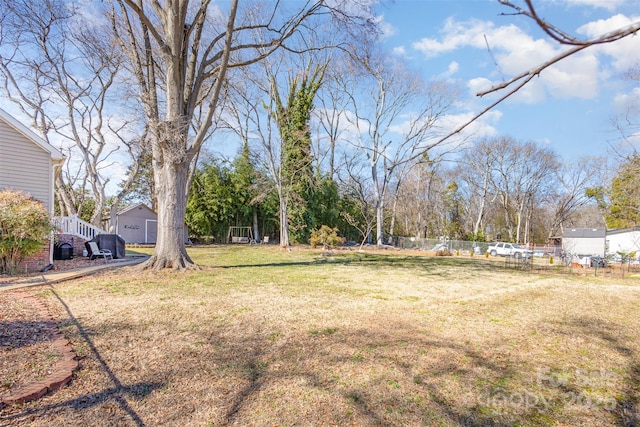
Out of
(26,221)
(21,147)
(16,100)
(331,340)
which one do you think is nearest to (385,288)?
(331,340)

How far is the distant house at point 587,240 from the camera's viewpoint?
80.8 ft

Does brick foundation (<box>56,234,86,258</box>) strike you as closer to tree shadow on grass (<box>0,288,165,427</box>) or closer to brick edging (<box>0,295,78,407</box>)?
brick edging (<box>0,295,78,407</box>)

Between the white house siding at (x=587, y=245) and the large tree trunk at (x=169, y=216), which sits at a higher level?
the large tree trunk at (x=169, y=216)

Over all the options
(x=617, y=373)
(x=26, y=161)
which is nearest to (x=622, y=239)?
(x=617, y=373)

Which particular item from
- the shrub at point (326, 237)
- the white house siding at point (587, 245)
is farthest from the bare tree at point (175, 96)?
the white house siding at point (587, 245)

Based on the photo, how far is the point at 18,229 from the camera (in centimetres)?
708

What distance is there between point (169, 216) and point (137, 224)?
690 inches

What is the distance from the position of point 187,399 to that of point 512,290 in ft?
24.3

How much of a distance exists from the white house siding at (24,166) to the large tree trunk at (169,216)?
14.1 ft

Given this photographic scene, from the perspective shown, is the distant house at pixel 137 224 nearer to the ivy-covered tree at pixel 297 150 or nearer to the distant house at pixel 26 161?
the ivy-covered tree at pixel 297 150

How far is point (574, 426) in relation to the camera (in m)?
2.20

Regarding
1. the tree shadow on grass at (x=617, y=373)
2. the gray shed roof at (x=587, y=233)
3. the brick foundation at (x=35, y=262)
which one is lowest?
the tree shadow on grass at (x=617, y=373)

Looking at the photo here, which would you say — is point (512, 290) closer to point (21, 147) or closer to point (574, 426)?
point (574, 426)

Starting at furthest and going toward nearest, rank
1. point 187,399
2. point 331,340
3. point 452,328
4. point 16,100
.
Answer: point 16,100
point 452,328
point 331,340
point 187,399
